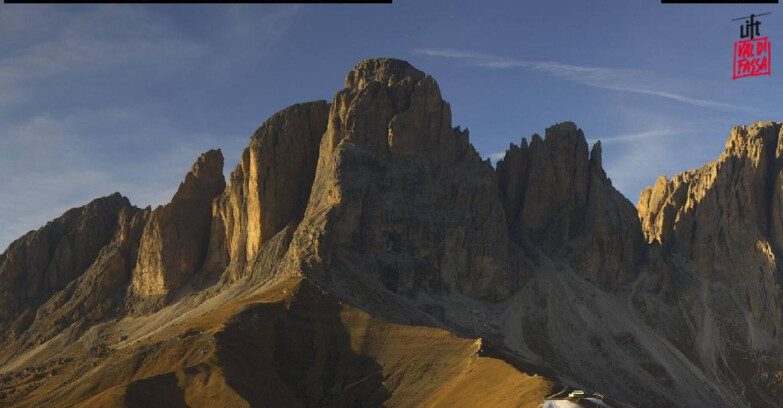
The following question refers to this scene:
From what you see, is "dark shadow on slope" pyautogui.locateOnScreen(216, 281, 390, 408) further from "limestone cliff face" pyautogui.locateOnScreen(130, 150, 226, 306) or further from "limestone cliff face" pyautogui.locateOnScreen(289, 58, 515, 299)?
"limestone cliff face" pyautogui.locateOnScreen(130, 150, 226, 306)

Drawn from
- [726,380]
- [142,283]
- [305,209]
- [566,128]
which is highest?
[566,128]

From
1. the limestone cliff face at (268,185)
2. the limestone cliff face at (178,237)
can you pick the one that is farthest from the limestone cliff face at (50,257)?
the limestone cliff face at (268,185)

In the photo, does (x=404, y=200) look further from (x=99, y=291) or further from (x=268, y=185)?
(x=99, y=291)

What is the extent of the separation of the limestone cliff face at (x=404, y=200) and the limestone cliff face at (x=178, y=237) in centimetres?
3188

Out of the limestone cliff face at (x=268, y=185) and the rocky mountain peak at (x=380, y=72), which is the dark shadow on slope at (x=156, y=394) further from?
the rocky mountain peak at (x=380, y=72)

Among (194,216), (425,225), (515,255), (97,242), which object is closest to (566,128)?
(515,255)

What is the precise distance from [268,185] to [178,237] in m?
24.8

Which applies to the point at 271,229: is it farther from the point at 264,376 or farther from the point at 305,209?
the point at 264,376

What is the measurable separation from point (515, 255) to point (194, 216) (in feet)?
191

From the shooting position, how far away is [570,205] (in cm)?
16288

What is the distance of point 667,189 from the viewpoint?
183 m

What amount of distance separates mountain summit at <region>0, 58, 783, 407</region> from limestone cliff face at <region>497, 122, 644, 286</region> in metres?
0.35

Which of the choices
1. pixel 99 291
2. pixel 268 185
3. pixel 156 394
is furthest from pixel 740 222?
pixel 99 291

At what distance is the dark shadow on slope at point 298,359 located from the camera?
104 m
